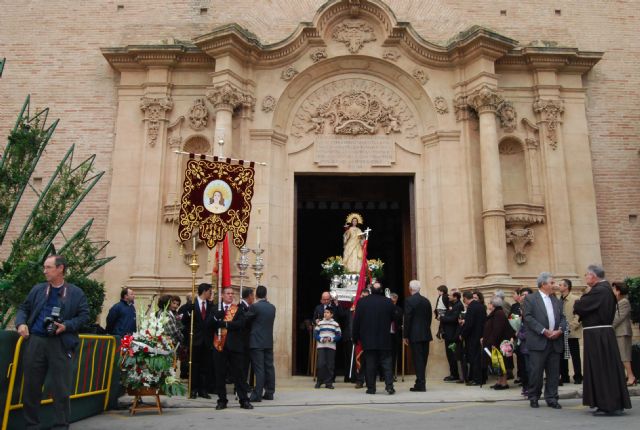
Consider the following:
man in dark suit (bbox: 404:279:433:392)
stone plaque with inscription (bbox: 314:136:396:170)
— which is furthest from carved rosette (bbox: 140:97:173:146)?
man in dark suit (bbox: 404:279:433:392)

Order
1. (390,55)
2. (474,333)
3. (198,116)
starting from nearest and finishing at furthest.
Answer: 1. (474,333)
2. (198,116)
3. (390,55)

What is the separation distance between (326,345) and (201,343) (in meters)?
2.49

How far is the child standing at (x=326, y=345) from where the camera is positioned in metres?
11.0

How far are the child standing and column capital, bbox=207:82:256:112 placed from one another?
5522mm

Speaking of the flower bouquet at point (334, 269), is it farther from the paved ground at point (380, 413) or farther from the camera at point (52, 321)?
the camera at point (52, 321)

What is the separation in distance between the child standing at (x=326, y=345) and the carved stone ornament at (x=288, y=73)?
20.4 feet

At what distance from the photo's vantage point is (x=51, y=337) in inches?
240

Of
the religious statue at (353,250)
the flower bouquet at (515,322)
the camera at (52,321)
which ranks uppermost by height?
the religious statue at (353,250)

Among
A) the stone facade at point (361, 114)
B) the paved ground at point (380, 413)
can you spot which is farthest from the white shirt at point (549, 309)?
the stone facade at point (361, 114)

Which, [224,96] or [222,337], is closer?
[222,337]

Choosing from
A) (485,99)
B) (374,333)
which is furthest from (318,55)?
(374,333)

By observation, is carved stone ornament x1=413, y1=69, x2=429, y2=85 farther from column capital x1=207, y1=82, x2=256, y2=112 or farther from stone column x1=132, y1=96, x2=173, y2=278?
stone column x1=132, y1=96, x2=173, y2=278

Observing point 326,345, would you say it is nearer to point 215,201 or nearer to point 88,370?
point 215,201

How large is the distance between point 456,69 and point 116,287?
30.7 feet
